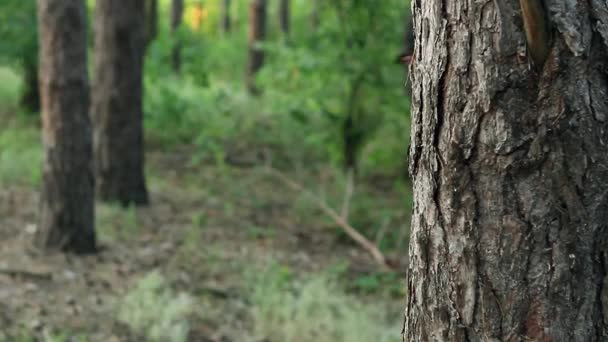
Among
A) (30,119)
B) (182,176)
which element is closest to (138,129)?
(182,176)

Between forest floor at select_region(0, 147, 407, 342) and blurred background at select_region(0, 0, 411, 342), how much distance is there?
20 millimetres

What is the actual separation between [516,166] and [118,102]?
24.3 feet

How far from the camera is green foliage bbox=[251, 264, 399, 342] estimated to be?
20.4ft

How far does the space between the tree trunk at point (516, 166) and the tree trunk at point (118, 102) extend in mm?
7115

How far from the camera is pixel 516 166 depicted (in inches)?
79.0

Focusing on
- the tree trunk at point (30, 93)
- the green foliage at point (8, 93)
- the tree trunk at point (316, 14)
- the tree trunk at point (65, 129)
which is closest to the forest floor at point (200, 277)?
the tree trunk at point (65, 129)

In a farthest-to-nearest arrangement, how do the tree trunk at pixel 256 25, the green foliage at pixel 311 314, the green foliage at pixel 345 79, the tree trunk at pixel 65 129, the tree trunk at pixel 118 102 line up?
the tree trunk at pixel 256 25, the green foliage at pixel 345 79, the tree trunk at pixel 118 102, the tree trunk at pixel 65 129, the green foliage at pixel 311 314

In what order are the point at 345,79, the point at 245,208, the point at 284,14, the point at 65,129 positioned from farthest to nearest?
the point at 284,14
the point at 345,79
the point at 245,208
the point at 65,129

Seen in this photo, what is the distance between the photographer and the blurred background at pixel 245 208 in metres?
6.27

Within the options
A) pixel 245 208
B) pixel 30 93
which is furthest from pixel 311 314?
pixel 30 93

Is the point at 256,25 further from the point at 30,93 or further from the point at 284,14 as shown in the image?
the point at 30,93

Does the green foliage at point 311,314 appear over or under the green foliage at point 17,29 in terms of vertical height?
under

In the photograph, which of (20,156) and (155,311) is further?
(20,156)

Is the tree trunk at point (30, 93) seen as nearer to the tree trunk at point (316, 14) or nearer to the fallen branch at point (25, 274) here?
the tree trunk at point (316, 14)
